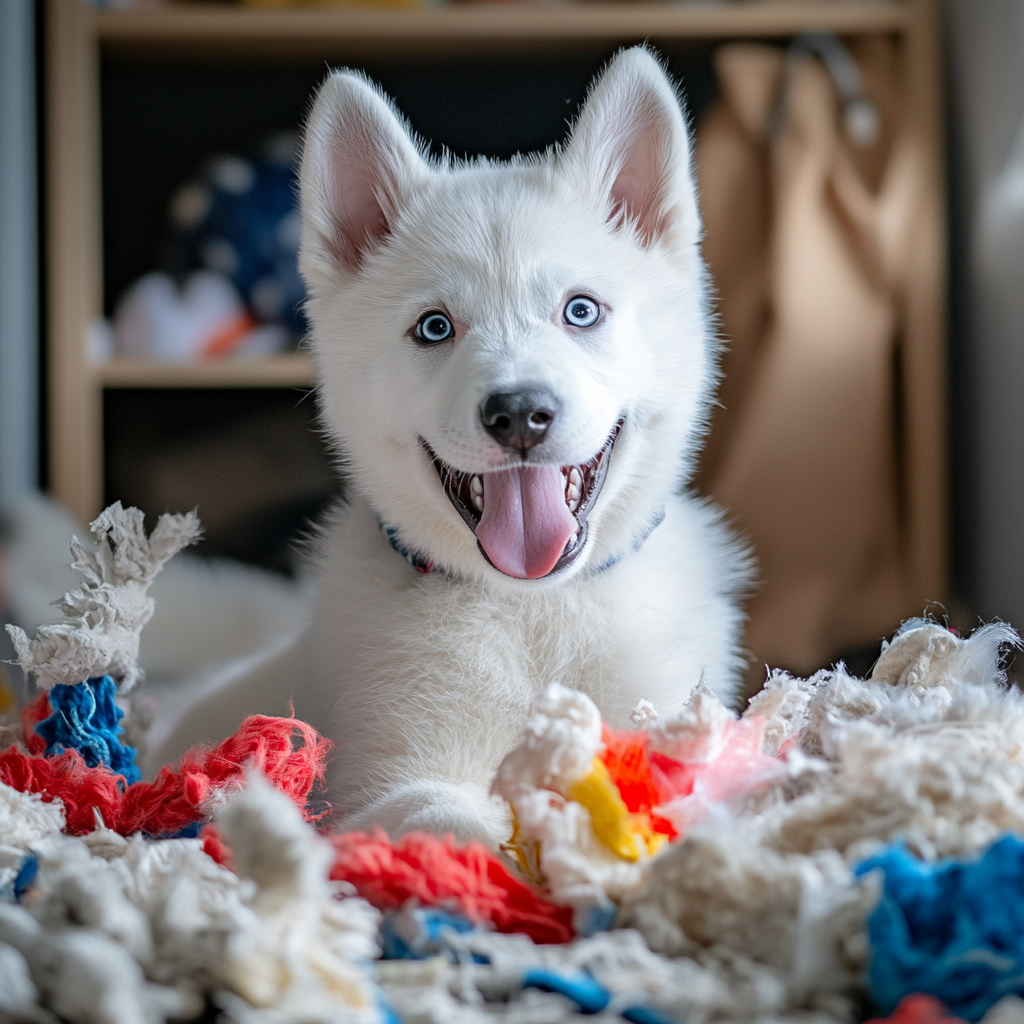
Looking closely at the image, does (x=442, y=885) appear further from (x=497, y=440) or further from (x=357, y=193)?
(x=357, y=193)

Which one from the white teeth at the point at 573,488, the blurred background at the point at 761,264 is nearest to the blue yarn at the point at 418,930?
the white teeth at the point at 573,488

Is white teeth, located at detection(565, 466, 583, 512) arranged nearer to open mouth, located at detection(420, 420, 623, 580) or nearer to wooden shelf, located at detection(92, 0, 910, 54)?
open mouth, located at detection(420, 420, 623, 580)

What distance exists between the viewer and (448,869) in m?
0.56

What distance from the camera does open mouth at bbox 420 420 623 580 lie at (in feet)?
2.92

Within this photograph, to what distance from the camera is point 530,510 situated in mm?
905

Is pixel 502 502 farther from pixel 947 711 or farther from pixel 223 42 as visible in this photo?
pixel 223 42

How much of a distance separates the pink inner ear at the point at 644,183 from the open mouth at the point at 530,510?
0.25 metres

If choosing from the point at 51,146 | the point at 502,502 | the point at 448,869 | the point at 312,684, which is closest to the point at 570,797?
the point at 448,869

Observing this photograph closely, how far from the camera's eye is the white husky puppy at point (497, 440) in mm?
881

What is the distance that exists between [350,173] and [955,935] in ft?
2.94

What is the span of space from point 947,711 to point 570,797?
0.24m

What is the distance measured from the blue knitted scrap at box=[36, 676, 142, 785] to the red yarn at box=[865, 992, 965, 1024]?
58cm

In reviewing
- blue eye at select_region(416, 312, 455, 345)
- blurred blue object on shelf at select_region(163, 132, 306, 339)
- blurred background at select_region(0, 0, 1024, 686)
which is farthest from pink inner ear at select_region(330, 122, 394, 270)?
blurred blue object on shelf at select_region(163, 132, 306, 339)

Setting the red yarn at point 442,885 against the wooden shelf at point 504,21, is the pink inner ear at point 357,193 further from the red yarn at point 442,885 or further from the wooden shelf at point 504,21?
the wooden shelf at point 504,21
